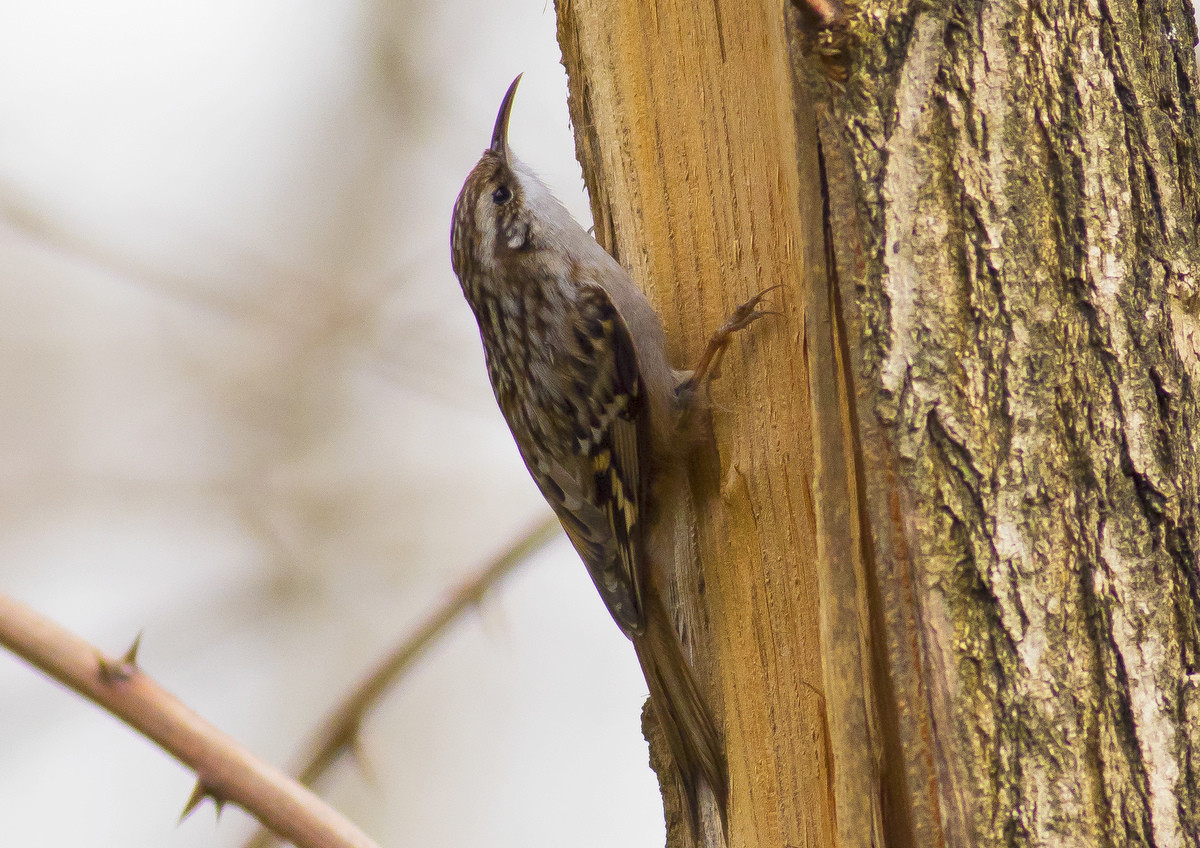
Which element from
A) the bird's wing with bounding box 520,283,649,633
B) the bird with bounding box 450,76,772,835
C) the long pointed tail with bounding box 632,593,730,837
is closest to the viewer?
the long pointed tail with bounding box 632,593,730,837

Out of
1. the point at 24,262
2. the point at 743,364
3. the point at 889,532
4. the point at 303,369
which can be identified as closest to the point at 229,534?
the point at 303,369

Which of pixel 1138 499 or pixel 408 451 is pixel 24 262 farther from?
pixel 1138 499

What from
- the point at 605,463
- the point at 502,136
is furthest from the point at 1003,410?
the point at 502,136

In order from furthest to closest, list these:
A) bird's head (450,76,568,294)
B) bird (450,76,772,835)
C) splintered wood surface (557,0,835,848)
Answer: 1. bird's head (450,76,568,294)
2. bird (450,76,772,835)
3. splintered wood surface (557,0,835,848)

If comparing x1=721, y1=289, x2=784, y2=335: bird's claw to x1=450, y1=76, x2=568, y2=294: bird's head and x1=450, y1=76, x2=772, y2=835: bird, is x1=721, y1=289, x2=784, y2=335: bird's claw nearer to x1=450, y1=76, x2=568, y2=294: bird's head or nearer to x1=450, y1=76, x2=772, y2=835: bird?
x1=450, y1=76, x2=772, y2=835: bird

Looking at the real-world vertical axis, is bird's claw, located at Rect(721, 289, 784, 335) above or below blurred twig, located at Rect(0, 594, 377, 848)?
above

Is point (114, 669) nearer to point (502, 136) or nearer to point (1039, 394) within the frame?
point (1039, 394)

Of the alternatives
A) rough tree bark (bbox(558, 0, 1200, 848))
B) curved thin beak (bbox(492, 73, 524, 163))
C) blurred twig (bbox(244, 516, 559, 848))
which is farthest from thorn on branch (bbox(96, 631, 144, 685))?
curved thin beak (bbox(492, 73, 524, 163))

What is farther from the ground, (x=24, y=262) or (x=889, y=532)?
(x=24, y=262)
